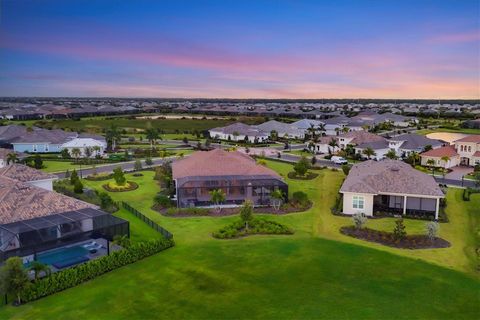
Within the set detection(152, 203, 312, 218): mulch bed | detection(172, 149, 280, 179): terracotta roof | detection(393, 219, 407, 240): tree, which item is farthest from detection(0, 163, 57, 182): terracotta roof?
detection(393, 219, 407, 240): tree

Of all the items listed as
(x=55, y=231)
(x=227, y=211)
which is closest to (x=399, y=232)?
(x=227, y=211)

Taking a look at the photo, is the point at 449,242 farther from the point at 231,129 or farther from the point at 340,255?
the point at 231,129

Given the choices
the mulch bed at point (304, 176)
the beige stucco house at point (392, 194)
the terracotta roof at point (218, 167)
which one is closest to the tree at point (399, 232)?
the beige stucco house at point (392, 194)

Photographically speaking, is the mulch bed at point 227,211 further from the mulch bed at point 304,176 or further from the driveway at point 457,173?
the driveway at point 457,173

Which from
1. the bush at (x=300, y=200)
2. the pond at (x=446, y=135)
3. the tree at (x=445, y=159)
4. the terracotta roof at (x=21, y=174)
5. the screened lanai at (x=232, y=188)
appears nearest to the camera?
the terracotta roof at (x=21, y=174)

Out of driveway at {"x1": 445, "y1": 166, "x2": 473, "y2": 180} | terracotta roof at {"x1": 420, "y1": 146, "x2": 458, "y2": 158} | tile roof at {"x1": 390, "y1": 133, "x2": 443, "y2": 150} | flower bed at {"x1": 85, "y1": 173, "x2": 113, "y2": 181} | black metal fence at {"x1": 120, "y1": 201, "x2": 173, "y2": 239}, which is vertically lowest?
black metal fence at {"x1": 120, "y1": 201, "x2": 173, "y2": 239}

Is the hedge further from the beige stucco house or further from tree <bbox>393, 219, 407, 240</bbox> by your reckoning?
the beige stucco house
